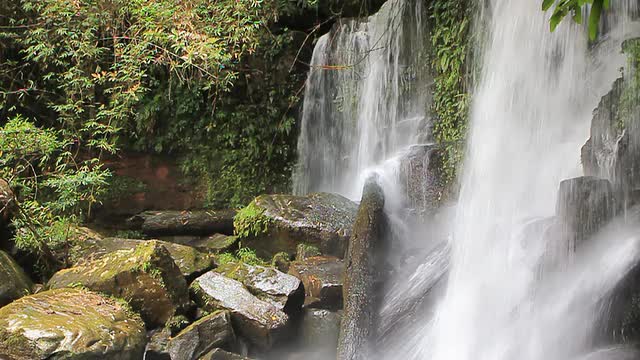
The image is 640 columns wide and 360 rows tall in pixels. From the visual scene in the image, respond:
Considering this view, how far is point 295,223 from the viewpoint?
7234 mm

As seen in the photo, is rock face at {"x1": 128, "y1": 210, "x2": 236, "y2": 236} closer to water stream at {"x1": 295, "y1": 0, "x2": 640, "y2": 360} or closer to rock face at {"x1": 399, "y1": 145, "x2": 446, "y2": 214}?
water stream at {"x1": 295, "y1": 0, "x2": 640, "y2": 360}

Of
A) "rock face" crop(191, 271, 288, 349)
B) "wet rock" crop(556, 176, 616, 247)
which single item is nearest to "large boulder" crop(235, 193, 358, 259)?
"rock face" crop(191, 271, 288, 349)

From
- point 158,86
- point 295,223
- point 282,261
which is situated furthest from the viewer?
point 158,86

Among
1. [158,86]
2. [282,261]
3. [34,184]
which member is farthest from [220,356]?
[158,86]

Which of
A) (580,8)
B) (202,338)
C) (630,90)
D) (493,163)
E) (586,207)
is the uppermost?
(580,8)

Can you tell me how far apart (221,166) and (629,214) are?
24.2ft

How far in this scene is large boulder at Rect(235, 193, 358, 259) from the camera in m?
7.05

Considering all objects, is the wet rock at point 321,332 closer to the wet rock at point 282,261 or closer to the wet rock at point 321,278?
the wet rock at point 321,278

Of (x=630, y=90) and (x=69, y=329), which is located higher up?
(x=630, y=90)

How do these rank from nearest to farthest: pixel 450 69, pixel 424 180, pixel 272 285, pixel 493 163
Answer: pixel 272 285 < pixel 493 163 < pixel 424 180 < pixel 450 69

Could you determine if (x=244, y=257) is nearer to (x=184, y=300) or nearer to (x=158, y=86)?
(x=184, y=300)

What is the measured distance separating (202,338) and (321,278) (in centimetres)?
156

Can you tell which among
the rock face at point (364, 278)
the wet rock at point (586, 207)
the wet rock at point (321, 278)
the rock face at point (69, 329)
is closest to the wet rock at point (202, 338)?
the rock face at point (69, 329)

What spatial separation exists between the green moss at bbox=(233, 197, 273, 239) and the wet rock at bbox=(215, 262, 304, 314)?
1.06 metres
